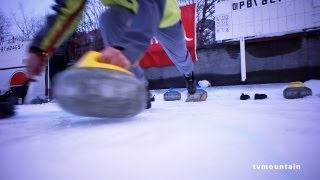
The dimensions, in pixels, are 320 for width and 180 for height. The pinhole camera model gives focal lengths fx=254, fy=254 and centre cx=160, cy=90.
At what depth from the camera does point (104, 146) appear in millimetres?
370

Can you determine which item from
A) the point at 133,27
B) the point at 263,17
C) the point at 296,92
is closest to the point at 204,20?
the point at 263,17

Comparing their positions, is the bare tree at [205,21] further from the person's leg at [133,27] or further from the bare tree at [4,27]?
the person's leg at [133,27]

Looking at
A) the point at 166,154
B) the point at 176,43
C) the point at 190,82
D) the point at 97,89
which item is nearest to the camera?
the point at 166,154

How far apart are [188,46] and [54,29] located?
7.81 ft

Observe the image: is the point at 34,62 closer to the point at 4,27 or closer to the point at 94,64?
the point at 94,64

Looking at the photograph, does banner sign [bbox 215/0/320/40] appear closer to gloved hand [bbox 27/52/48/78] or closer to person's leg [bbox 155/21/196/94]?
person's leg [bbox 155/21/196/94]

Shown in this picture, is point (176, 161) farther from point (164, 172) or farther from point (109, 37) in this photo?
point (109, 37)

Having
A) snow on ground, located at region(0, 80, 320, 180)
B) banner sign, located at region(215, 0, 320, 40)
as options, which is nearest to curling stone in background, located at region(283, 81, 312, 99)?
banner sign, located at region(215, 0, 320, 40)

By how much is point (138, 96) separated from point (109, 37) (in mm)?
220

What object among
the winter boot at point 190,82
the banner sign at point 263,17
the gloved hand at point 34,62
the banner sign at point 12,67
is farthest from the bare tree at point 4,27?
the banner sign at point 263,17

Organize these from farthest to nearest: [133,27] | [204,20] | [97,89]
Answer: [204,20] < [133,27] < [97,89]

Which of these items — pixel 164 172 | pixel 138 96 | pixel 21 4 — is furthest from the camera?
pixel 21 4

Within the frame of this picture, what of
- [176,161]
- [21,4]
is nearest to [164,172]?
[176,161]

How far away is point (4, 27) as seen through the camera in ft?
3.12
